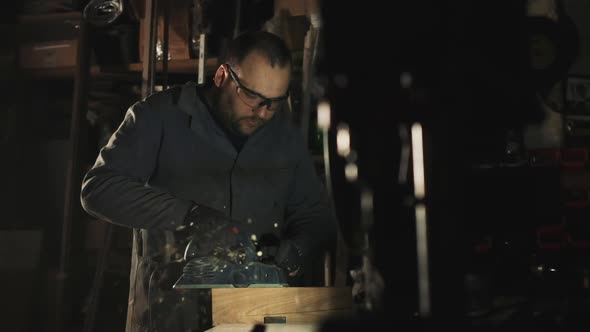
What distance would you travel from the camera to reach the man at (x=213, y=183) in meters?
2.32

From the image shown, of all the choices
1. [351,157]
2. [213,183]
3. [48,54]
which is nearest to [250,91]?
[213,183]

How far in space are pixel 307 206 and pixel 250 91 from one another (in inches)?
25.0

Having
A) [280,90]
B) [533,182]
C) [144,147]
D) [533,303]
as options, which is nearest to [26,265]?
[144,147]

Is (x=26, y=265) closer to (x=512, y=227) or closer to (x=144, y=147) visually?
(x=144, y=147)

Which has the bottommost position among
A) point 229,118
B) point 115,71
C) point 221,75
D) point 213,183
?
point 213,183

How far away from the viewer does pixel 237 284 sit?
2059 millimetres

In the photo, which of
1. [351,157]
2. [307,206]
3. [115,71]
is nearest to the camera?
[351,157]

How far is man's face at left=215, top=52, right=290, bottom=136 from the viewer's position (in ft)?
8.33

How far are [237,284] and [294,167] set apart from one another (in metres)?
0.92

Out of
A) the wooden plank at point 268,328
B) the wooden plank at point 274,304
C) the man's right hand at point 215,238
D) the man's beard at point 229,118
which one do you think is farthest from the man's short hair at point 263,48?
the wooden plank at point 268,328

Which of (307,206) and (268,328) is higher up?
(307,206)

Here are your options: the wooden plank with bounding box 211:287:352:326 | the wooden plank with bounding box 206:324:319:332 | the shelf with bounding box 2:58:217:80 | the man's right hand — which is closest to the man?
the man's right hand

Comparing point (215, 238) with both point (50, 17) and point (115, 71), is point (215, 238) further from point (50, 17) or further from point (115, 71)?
point (50, 17)

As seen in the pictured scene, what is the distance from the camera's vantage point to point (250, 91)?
8.38 feet
